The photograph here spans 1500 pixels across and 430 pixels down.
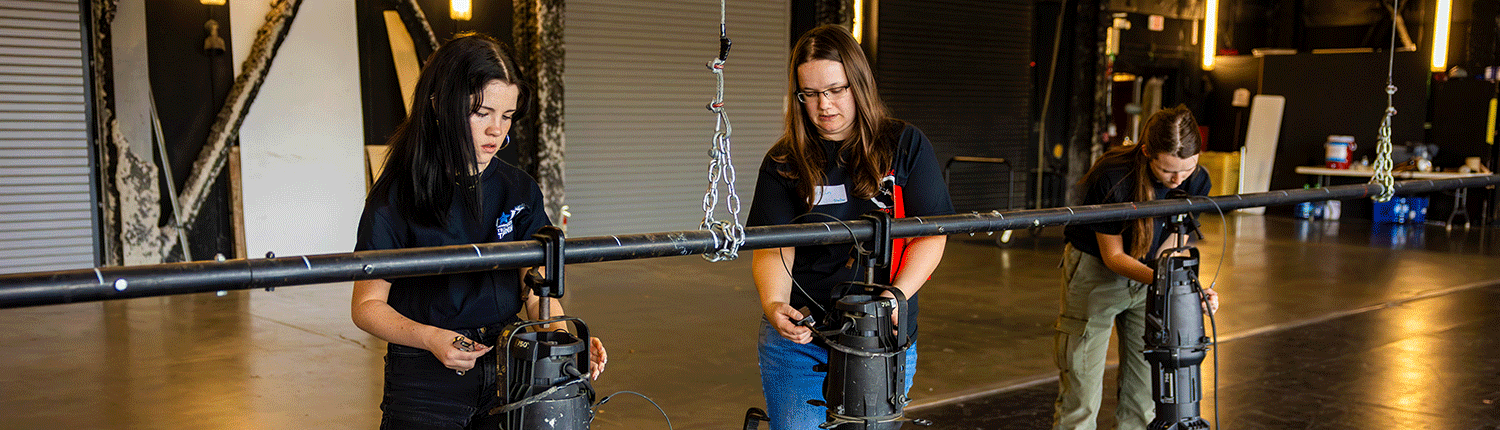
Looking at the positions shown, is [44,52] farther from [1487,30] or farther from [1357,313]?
[1487,30]

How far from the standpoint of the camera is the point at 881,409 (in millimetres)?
1516

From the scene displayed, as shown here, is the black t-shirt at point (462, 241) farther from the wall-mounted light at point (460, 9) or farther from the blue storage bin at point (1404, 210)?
the blue storage bin at point (1404, 210)

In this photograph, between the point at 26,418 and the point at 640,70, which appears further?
the point at 640,70

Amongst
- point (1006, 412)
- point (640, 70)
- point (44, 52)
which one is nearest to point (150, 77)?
point (44, 52)

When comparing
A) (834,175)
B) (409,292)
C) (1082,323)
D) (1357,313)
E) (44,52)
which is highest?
(44,52)

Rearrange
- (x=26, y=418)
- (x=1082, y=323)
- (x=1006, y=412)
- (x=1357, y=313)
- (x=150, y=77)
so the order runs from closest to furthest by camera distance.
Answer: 1. (x=1082, y=323)
2. (x=26, y=418)
3. (x=1006, y=412)
4. (x=1357, y=313)
5. (x=150, y=77)

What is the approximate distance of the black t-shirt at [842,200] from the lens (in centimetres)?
193

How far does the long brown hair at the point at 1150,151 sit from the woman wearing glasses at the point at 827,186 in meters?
1.10

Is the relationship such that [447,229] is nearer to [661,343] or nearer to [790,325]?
[790,325]

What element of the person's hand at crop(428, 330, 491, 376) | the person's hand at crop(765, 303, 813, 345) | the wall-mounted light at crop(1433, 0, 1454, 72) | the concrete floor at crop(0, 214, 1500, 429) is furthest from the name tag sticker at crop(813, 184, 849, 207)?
the wall-mounted light at crop(1433, 0, 1454, 72)

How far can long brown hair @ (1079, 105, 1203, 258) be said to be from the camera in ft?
9.33

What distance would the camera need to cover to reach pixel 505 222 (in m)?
1.71

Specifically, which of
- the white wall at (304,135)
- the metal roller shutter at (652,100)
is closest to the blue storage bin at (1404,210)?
the metal roller shutter at (652,100)

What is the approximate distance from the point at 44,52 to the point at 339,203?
1.85m
